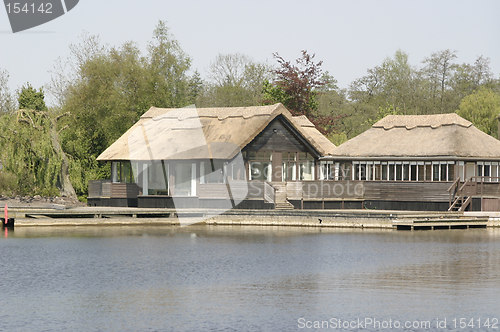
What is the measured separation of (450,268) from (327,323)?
1323 cm

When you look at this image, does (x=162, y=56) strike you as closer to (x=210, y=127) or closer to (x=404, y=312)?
(x=210, y=127)

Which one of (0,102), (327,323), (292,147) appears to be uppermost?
(0,102)

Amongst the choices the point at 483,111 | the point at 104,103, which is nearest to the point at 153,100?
the point at 104,103

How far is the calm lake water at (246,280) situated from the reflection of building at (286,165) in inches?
362

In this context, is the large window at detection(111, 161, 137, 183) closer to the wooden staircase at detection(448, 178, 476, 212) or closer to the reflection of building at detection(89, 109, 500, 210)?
the reflection of building at detection(89, 109, 500, 210)

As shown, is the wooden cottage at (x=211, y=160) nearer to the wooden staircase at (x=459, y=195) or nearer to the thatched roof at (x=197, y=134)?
the thatched roof at (x=197, y=134)

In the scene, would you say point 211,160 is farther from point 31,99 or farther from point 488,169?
point 31,99

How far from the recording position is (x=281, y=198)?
6406cm

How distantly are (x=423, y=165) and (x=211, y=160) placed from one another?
15100 mm

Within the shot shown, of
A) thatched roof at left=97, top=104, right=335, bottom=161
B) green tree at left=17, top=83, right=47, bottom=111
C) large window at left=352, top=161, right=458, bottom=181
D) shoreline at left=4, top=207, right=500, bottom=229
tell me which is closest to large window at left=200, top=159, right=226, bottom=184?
thatched roof at left=97, top=104, right=335, bottom=161

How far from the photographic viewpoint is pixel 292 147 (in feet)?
221

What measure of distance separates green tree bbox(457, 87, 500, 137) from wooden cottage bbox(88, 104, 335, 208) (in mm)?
34007

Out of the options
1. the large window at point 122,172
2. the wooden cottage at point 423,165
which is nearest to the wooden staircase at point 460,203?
the wooden cottage at point 423,165

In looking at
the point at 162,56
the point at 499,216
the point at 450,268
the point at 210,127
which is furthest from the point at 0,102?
the point at 450,268
